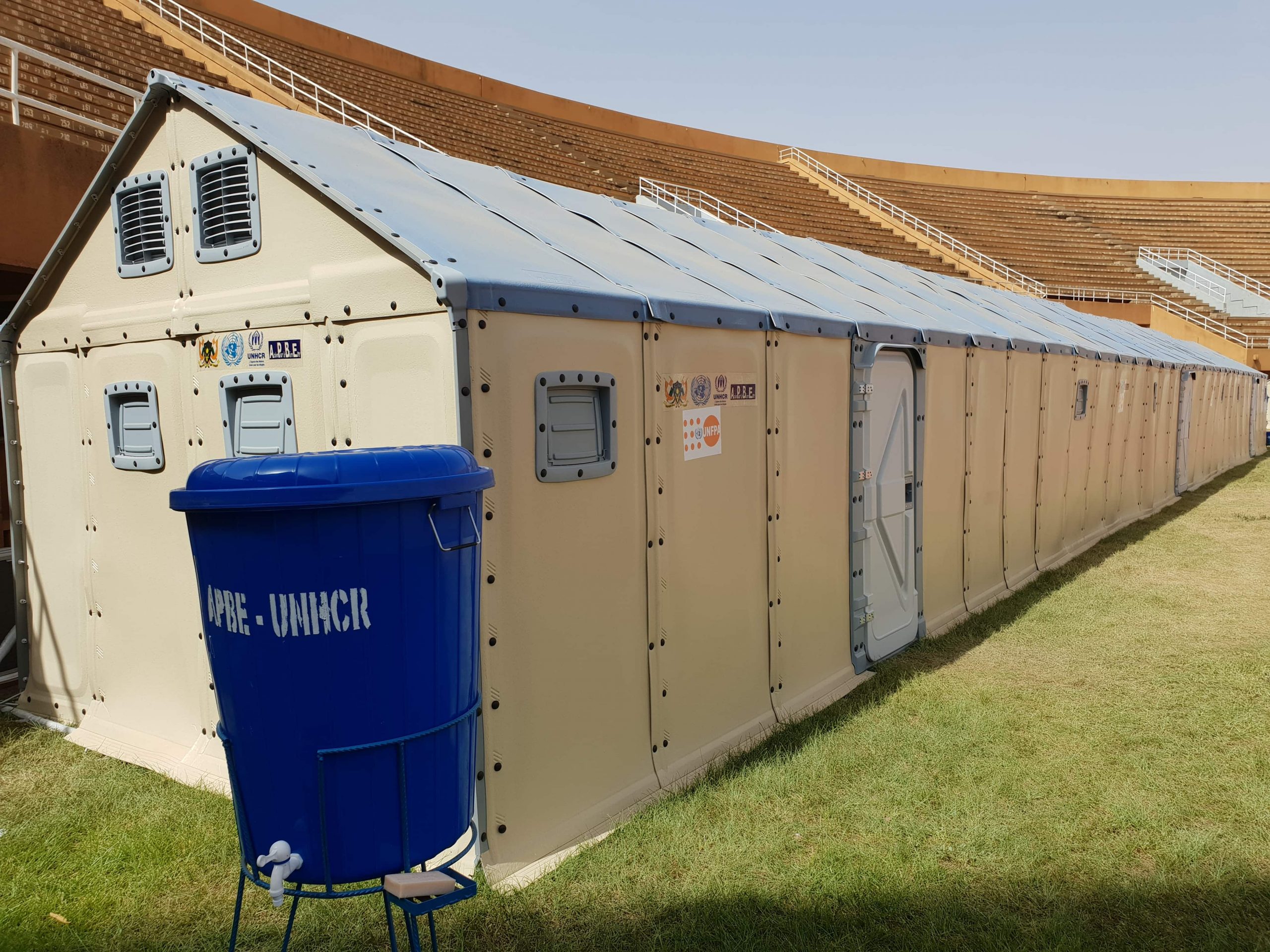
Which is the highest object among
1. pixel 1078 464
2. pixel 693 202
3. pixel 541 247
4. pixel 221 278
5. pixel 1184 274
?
pixel 693 202

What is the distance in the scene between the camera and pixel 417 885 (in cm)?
205

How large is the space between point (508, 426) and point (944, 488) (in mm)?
4477

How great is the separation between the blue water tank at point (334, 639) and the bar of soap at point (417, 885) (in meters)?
0.09

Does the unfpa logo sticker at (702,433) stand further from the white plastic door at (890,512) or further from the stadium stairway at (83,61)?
the stadium stairway at (83,61)

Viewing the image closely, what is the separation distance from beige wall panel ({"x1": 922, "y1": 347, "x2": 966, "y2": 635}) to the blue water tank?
4887 mm

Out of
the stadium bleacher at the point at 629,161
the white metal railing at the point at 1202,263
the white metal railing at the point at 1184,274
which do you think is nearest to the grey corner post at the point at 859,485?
the stadium bleacher at the point at 629,161

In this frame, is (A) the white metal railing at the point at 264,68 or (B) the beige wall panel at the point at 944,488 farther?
(A) the white metal railing at the point at 264,68

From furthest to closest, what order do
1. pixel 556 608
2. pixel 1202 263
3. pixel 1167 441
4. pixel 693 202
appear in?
1. pixel 1202 263
2. pixel 693 202
3. pixel 1167 441
4. pixel 556 608

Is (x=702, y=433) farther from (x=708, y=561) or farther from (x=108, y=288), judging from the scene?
(x=108, y=288)

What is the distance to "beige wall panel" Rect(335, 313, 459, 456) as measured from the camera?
3.07 meters

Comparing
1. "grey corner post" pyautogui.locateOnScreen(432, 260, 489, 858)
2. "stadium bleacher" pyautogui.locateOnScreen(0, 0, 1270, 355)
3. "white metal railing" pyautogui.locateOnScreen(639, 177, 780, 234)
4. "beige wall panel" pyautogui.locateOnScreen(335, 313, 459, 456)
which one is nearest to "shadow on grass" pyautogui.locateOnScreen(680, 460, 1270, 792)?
"grey corner post" pyautogui.locateOnScreen(432, 260, 489, 858)

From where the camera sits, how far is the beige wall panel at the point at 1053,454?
8766 millimetres

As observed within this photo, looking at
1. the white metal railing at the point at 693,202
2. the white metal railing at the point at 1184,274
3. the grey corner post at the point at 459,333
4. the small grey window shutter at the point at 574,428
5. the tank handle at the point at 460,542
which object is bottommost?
the tank handle at the point at 460,542

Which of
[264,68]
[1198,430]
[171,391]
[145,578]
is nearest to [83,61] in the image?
[264,68]
